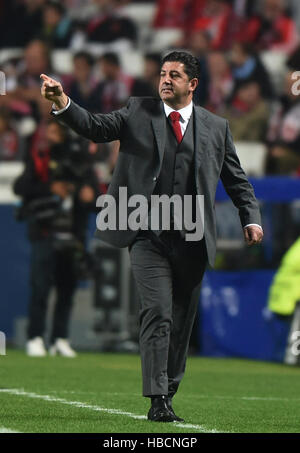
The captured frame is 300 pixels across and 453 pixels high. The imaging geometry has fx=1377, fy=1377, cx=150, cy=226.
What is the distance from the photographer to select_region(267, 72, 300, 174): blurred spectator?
15.6 meters

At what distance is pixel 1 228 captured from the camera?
1542cm

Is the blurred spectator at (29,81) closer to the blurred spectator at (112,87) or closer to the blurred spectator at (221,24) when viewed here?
the blurred spectator at (112,87)

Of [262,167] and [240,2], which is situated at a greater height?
[240,2]

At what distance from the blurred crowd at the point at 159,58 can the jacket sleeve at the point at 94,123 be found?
26.0 ft

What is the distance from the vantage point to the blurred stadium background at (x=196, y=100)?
1373 cm

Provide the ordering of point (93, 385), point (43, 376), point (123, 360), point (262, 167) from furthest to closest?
point (262, 167), point (123, 360), point (43, 376), point (93, 385)

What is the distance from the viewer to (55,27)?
2103cm

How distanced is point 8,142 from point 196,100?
2.52 m

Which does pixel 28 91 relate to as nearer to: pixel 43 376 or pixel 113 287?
pixel 113 287

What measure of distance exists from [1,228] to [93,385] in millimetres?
5517

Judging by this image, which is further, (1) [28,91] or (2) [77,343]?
(1) [28,91]

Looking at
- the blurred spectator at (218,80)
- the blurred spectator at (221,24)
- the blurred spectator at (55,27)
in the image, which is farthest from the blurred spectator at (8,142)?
the blurred spectator at (55,27)

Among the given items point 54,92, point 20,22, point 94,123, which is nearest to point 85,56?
point 20,22

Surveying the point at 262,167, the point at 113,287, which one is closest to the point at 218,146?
the point at 113,287
